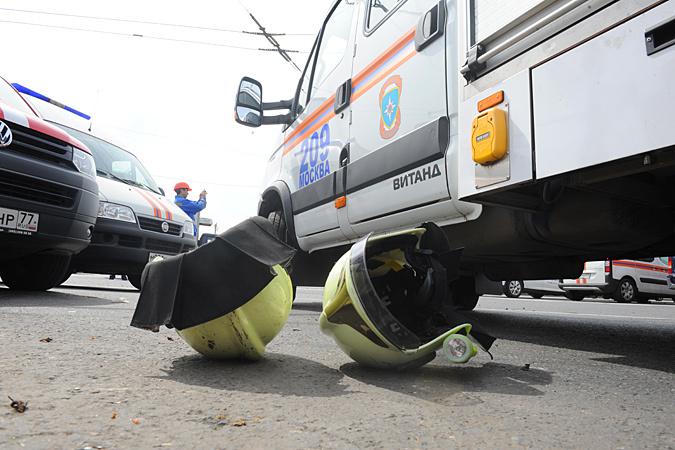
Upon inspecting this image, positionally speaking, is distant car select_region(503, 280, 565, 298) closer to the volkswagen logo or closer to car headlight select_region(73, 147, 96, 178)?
car headlight select_region(73, 147, 96, 178)

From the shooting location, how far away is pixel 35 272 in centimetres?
440

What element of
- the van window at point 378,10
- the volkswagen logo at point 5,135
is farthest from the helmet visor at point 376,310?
the volkswagen logo at point 5,135

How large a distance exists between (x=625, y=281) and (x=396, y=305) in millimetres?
10066

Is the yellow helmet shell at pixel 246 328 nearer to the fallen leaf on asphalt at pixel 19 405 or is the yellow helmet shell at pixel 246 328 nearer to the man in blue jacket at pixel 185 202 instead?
the fallen leaf on asphalt at pixel 19 405

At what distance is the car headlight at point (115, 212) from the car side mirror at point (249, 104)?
1.60 m

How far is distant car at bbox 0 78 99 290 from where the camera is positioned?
3.35m

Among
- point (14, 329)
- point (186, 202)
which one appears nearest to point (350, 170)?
point (14, 329)

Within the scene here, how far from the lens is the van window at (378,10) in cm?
296

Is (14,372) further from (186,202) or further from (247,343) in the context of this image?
(186,202)

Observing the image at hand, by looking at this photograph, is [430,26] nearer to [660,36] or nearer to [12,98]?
[660,36]

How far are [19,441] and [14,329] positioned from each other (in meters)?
1.53

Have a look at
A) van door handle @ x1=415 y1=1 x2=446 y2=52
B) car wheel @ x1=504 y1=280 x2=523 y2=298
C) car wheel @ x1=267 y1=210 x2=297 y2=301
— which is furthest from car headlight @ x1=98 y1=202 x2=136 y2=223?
car wheel @ x1=504 y1=280 x2=523 y2=298

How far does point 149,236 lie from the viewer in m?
5.07

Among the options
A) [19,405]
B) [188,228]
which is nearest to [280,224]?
[188,228]
